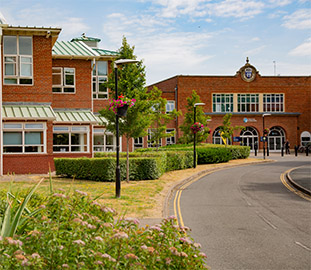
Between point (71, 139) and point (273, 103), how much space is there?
39624mm

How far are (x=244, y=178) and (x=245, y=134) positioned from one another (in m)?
36.3

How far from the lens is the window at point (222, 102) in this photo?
5981cm

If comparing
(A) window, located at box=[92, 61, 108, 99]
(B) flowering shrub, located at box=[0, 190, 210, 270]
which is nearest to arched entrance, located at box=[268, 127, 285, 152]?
(A) window, located at box=[92, 61, 108, 99]

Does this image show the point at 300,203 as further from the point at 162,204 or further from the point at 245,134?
the point at 245,134

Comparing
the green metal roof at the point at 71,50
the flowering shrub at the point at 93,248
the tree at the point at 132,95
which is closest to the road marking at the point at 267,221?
the flowering shrub at the point at 93,248

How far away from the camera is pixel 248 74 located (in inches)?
2394

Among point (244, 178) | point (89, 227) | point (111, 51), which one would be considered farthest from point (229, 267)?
point (111, 51)

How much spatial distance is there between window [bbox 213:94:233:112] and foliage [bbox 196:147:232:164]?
67.3 feet

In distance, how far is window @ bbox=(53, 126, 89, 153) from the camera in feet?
94.8

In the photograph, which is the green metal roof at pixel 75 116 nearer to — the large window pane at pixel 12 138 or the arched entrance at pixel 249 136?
the large window pane at pixel 12 138

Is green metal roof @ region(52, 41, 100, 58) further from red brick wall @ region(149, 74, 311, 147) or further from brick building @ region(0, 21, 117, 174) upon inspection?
red brick wall @ region(149, 74, 311, 147)

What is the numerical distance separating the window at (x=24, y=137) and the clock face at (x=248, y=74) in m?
41.1

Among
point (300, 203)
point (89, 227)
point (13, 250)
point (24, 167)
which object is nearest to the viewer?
point (13, 250)

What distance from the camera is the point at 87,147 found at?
95.9 ft
